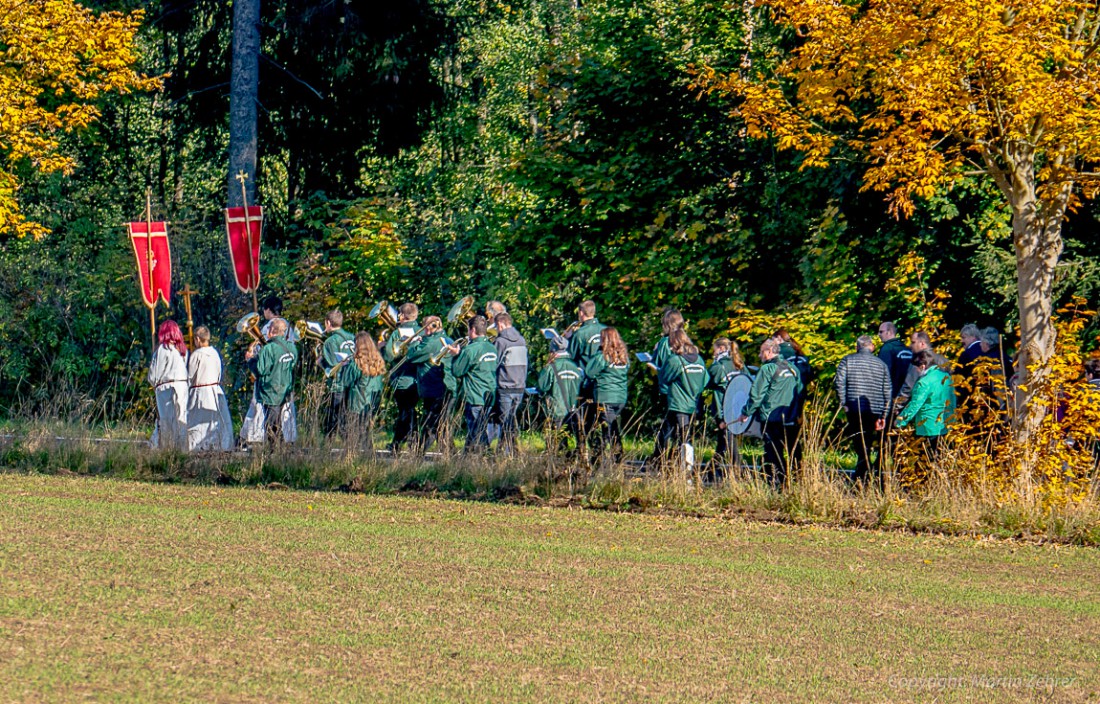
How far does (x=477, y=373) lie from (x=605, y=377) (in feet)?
4.89

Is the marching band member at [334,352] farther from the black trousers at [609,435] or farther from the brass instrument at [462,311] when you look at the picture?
the black trousers at [609,435]

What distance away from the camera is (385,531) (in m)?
12.2

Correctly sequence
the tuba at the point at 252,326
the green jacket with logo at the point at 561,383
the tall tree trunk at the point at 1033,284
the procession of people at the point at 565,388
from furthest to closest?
the tuba at the point at 252,326 < the green jacket with logo at the point at 561,383 < the procession of people at the point at 565,388 < the tall tree trunk at the point at 1033,284

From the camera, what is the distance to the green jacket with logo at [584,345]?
17.4 metres

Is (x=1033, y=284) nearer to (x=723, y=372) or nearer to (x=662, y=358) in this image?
(x=723, y=372)

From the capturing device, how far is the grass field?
7.42 meters

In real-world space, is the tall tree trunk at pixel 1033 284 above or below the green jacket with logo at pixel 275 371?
above

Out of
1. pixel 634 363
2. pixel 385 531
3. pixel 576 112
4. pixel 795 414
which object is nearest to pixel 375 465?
pixel 385 531

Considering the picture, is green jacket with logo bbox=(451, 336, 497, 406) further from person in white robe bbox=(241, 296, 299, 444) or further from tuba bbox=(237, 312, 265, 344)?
tuba bbox=(237, 312, 265, 344)

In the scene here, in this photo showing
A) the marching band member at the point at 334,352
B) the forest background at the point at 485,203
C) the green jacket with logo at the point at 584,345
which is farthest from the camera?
the forest background at the point at 485,203

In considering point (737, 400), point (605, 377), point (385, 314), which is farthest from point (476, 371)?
point (737, 400)

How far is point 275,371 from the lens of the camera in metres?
18.3

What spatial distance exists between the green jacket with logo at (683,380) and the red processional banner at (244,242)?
862 cm

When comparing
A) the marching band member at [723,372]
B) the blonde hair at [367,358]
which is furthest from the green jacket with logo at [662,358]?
the blonde hair at [367,358]
